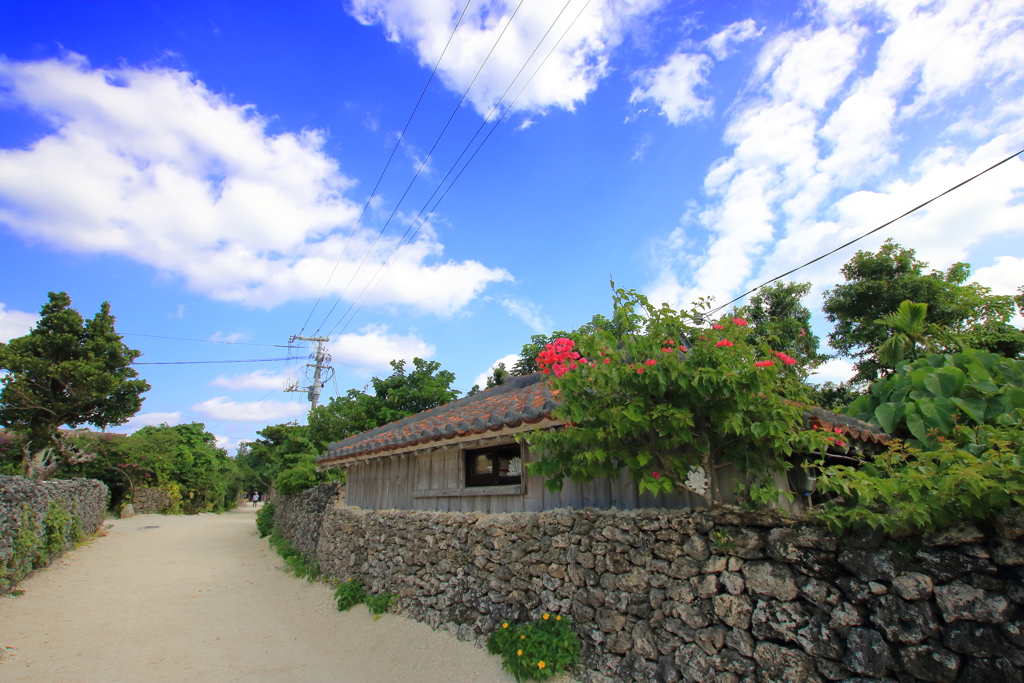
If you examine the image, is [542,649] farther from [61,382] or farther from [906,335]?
[61,382]

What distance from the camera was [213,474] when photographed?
29.5 metres

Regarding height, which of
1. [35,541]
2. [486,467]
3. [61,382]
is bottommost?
[35,541]

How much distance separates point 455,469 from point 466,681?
3074mm

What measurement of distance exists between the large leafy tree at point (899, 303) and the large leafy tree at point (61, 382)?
81.4 ft

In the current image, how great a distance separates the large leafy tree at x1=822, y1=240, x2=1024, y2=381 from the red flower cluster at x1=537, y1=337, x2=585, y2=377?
39.1 feet

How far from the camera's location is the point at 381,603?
855cm

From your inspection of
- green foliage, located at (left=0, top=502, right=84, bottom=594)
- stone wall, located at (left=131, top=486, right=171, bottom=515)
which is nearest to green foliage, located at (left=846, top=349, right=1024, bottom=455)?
green foliage, located at (left=0, top=502, right=84, bottom=594)

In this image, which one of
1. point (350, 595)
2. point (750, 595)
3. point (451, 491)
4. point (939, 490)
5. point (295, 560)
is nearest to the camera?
point (939, 490)

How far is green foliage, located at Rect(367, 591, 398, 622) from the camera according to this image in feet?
27.8

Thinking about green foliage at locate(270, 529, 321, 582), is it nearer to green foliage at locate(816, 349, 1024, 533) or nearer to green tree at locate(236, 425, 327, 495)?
green tree at locate(236, 425, 327, 495)

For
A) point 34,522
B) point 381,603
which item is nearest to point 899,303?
point 381,603

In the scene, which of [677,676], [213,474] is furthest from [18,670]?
[213,474]

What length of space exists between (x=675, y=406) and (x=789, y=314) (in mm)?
15892

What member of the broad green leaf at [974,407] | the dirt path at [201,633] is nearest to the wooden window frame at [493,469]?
the dirt path at [201,633]
